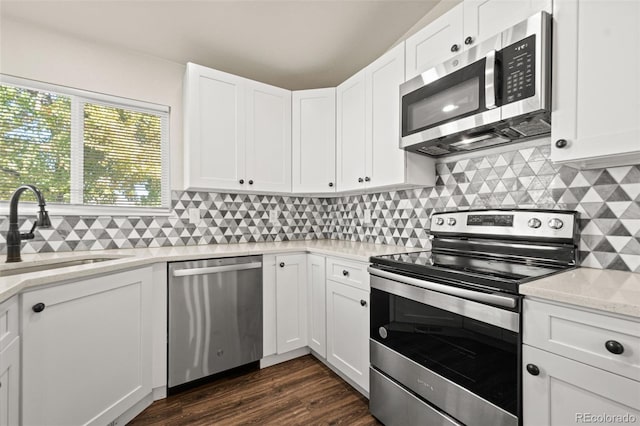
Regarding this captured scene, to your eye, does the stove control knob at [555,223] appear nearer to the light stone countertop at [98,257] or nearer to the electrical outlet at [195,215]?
the light stone countertop at [98,257]

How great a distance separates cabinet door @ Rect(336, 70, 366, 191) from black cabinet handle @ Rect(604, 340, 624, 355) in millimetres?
1595

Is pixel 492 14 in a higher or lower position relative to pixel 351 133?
higher

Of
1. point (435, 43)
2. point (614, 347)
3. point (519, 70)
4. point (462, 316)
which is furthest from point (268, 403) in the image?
point (435, 43)

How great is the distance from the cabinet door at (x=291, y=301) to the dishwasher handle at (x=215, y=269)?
21 centimetres

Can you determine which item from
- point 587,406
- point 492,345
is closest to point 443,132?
point 492,345

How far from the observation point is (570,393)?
918 millimetres

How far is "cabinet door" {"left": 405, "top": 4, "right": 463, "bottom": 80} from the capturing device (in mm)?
1563

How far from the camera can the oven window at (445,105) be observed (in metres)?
1.44

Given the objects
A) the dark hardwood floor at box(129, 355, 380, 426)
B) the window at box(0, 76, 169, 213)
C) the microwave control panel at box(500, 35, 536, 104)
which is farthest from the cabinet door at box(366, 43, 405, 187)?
the window at box(0, 76, 169, 213)

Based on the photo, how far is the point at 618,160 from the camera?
1.17 meters

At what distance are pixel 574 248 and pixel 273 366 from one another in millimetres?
2042

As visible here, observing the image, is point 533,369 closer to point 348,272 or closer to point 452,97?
point 348,272

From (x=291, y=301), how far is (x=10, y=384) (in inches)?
60.0

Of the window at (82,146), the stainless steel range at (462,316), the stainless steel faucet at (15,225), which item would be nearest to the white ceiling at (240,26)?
the window at (82,146)
